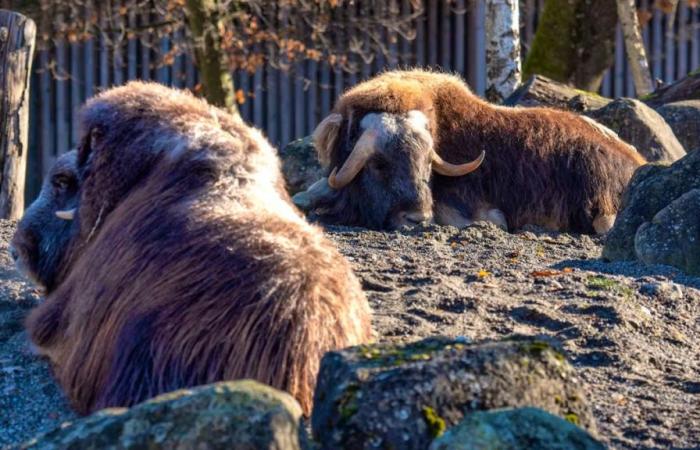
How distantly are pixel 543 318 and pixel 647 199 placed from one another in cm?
178

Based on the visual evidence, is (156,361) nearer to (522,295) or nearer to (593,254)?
(522,295)

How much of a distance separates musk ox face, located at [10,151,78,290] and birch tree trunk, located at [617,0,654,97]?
785cm

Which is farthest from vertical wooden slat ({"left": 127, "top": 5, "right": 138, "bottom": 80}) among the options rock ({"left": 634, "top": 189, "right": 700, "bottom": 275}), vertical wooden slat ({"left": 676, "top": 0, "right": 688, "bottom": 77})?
rock ({"left": 634, "top": 189, "right": 700, "bottom": 275})

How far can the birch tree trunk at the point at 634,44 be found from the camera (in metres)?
11.0

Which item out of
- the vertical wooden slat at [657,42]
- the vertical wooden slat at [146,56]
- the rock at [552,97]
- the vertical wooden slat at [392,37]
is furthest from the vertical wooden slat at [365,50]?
the rock at [552,97]

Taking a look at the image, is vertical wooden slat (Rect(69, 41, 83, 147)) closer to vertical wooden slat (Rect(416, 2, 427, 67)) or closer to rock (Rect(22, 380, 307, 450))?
vertical wooden slat (Rect(416, 2, 427, 67))

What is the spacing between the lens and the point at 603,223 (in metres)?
6.95

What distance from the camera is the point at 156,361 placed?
294 cm

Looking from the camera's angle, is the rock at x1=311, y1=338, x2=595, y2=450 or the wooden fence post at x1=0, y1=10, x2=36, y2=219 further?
the wooden fence post at x1=0, y1=10, x2=36, y2=219

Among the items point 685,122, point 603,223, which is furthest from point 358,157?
point 685,122

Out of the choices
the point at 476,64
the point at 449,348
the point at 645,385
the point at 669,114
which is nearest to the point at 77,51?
the point at 476,64

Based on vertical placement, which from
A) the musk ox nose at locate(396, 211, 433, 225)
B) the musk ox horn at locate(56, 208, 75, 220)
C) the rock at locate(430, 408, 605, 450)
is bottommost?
the musk ox nose at locate(396, 211, 433, 225)

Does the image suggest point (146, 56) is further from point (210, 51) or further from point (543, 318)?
point (543, 318)

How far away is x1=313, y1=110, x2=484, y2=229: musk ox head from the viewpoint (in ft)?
21.7
